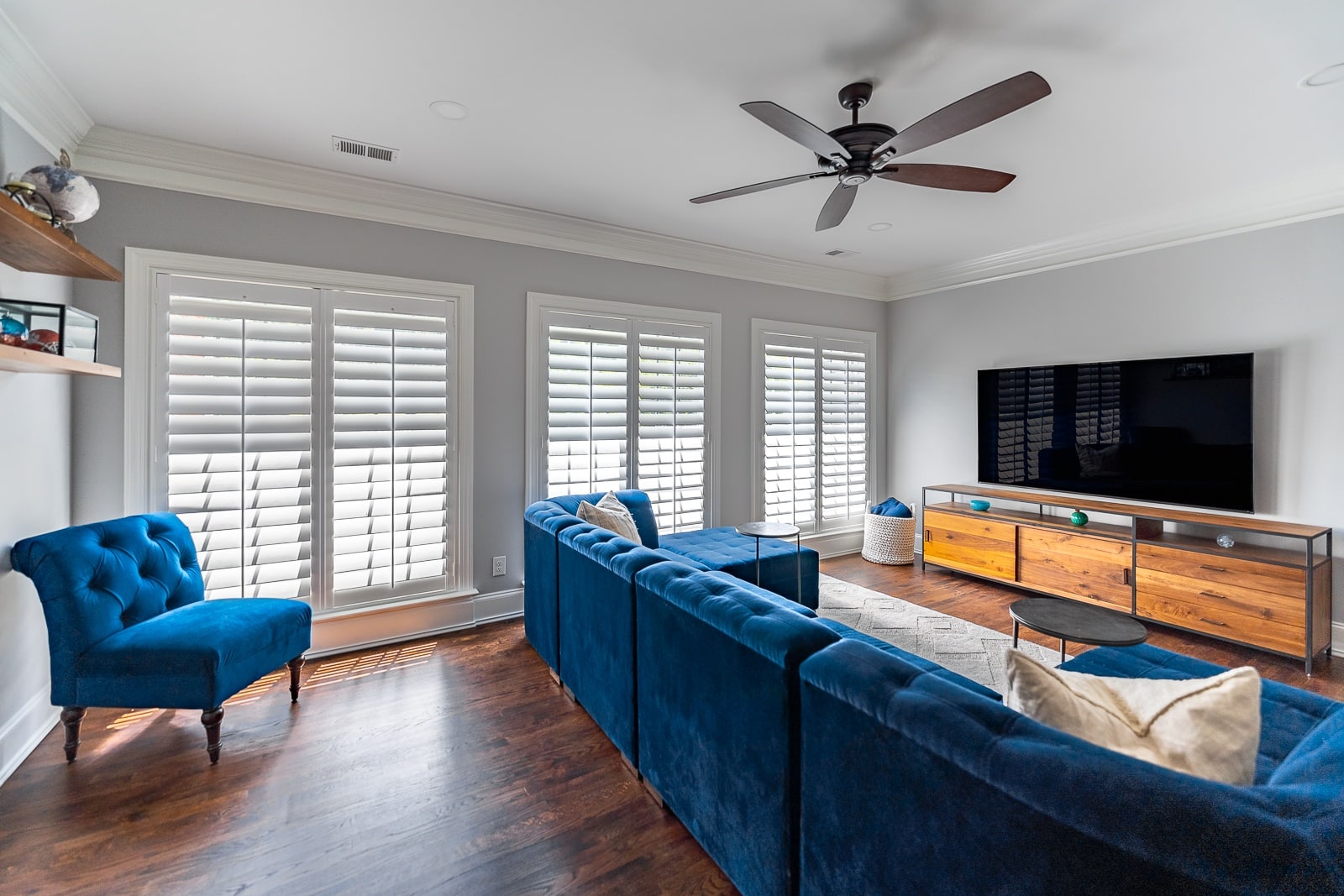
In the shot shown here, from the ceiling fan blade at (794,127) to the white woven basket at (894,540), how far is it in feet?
11.7

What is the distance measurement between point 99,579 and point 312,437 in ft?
3.51

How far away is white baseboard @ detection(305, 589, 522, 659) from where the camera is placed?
3.11 meters

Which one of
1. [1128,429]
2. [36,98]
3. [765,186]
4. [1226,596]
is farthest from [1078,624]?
[36,98]

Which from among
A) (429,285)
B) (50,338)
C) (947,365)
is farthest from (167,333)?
(947,365)

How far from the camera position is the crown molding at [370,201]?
104 inches

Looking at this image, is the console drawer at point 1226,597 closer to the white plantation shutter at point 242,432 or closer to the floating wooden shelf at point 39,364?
the white plantation shutter at point 242,432

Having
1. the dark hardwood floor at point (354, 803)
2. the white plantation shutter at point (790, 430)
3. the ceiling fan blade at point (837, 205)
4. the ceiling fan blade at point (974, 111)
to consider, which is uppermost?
the ceiling fan blade at point (837, 205)

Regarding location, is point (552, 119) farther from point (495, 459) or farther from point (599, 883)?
point (599, 883)

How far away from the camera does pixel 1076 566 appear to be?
3.81 metres

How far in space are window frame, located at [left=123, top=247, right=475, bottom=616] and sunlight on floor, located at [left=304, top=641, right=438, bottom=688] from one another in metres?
0.26

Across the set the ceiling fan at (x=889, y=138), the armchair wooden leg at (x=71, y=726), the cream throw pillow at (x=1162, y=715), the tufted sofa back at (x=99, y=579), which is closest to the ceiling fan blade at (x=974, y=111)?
the ceiling fan at (x=889, y=138)

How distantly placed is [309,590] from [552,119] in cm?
275

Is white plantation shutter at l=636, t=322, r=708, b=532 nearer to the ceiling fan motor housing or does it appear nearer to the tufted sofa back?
the ceiling fan motor housing

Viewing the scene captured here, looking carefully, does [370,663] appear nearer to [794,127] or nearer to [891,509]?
[794,127]
